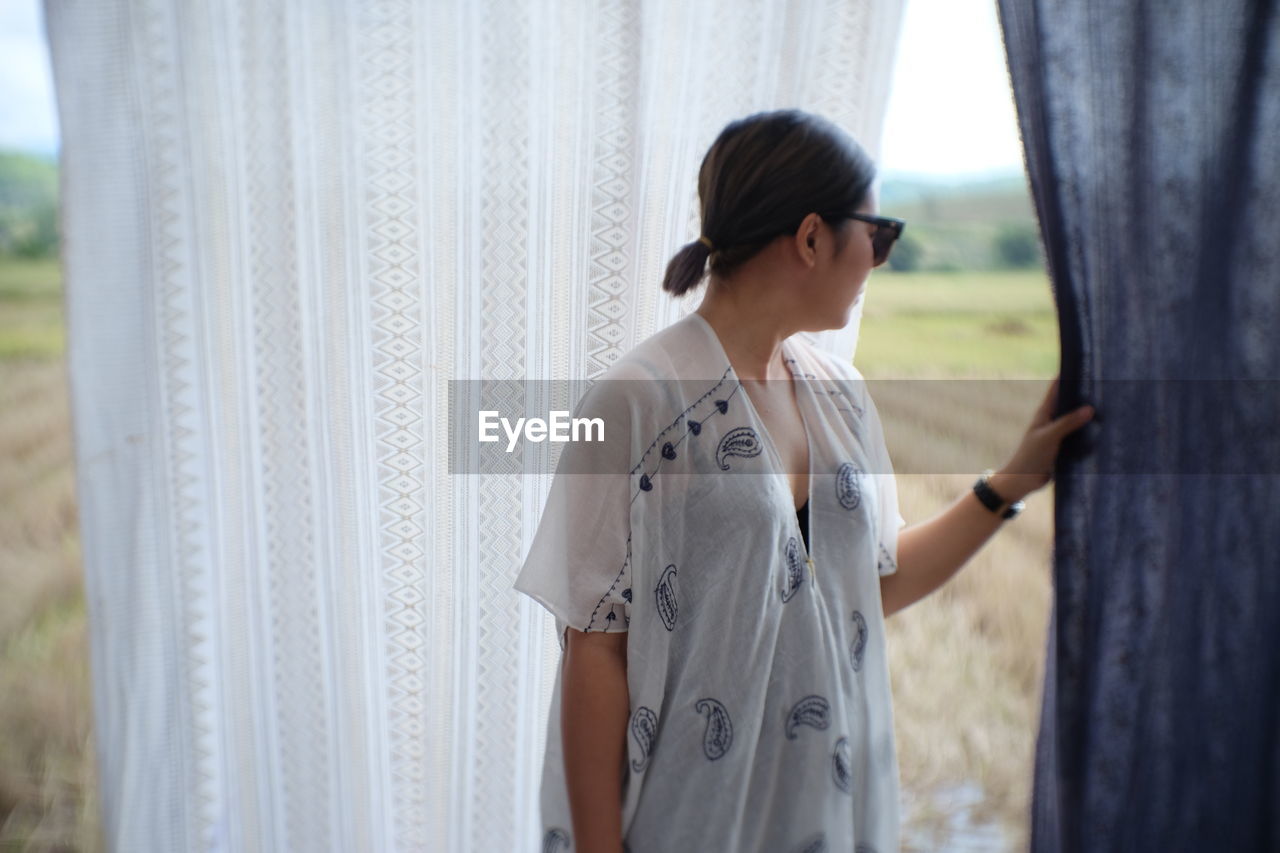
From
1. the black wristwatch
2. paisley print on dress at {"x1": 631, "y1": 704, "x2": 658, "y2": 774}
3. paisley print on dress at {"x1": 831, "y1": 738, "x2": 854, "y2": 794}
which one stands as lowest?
paisley print on dress at {"x1": 831, "y1": 738, "x2": 854, "y2": 794}

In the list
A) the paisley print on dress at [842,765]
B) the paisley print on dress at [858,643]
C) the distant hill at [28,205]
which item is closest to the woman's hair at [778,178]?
the paisley print on dress at [858,643]

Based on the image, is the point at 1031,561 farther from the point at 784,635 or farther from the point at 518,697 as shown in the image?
the point at 518,697

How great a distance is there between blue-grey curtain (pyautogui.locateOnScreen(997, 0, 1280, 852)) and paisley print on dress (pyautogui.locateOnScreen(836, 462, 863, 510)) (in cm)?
25

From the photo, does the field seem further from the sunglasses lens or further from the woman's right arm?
the woman's right arm

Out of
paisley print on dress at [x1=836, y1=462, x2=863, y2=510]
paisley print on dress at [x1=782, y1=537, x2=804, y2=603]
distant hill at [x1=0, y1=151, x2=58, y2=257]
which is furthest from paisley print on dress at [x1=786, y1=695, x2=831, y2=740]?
distant hill at [x1=0, y1=151, x2=58, y2=257]

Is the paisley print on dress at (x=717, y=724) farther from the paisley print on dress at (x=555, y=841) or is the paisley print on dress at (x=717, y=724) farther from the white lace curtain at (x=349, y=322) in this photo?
the white lace curtain at (x=349, y=322)

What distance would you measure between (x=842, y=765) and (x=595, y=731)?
0.29 meters

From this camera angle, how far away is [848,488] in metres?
1.01

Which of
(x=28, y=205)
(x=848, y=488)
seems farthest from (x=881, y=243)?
(x=28, y=205)

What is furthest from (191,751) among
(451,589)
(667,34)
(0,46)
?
(667,34)

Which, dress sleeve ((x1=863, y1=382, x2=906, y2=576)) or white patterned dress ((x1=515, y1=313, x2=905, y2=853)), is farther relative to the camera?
dress sleeve ((x1=863, y1=382, x2=906, y2=576))

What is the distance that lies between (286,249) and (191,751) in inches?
30.0

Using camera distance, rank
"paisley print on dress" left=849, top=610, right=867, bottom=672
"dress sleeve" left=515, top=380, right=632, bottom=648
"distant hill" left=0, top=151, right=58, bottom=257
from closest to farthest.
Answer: "dress sleeve" left=515, top=380, right=632, bottom=648 < "paisley print on dress" left=849, top=610, right=867, bottom=672 < "distant hill" left=0, top=151, right=58, bottom=257

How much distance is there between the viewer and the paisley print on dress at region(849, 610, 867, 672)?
3.37 ft
